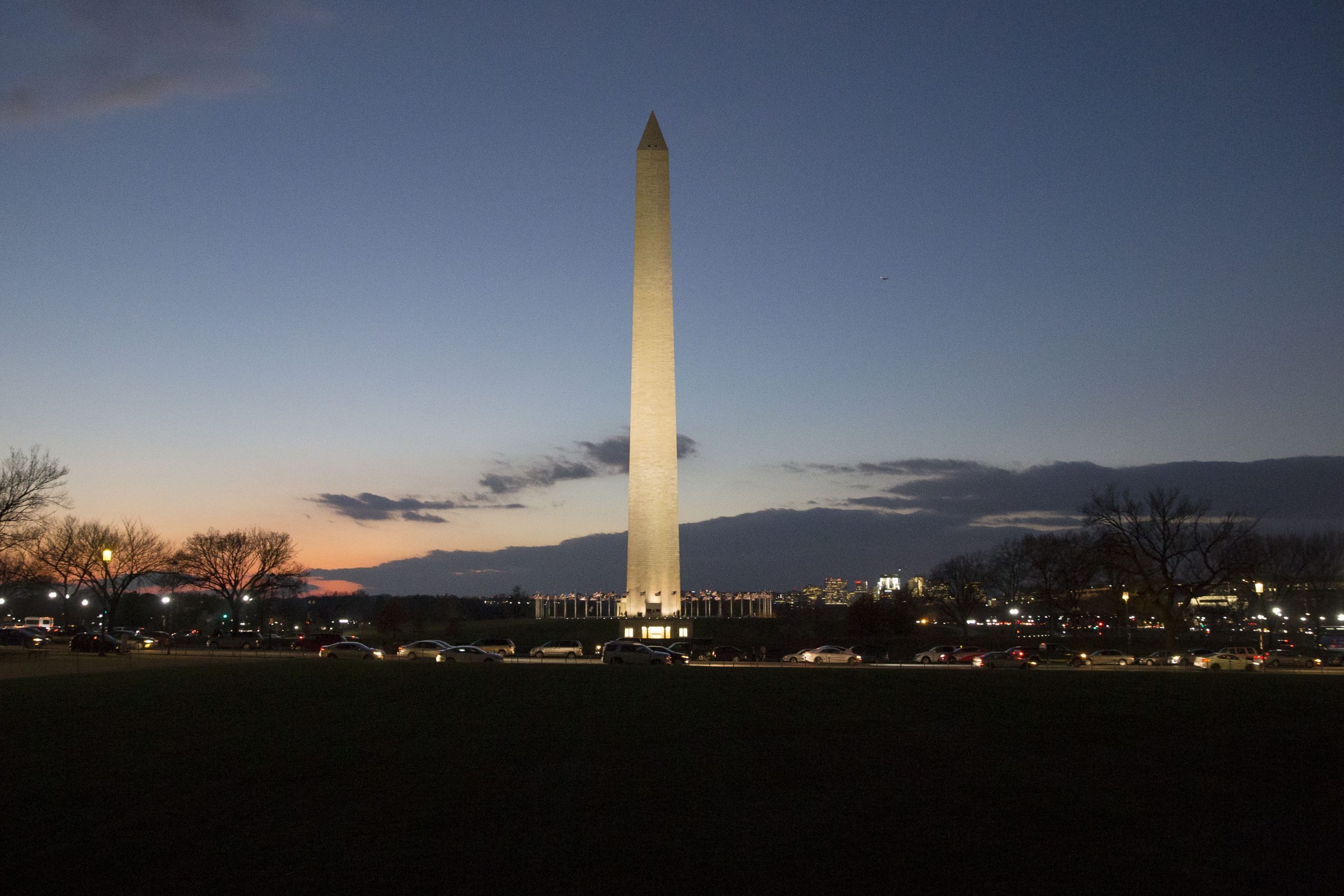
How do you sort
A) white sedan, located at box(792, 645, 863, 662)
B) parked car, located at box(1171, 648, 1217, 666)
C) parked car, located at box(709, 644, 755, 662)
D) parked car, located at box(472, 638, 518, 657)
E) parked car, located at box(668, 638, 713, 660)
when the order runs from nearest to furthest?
white sedan, located at box(792, 645, 863, 662)
parked car, located at box(709, 644, 755, 662)
parked car, located at box(1171, 648, 1217, 666)
parked car, located at box(668, 638, 713, 660)
parked car, located at box(472, 638, 518, 657)

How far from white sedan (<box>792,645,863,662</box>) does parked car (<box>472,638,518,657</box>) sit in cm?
1458

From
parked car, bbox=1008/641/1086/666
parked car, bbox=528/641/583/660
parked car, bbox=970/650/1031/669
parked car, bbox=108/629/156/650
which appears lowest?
parked car, bbox=1008/641/1086/666

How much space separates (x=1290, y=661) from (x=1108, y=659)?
25.5 feet

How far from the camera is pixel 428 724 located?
19.0 meters

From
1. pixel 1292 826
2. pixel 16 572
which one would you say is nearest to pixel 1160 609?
pixel 1292 826

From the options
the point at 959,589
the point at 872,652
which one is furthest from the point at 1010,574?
the point at 872,652

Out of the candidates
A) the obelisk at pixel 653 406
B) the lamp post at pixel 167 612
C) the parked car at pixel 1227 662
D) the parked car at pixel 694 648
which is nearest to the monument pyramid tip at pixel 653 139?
the obelisk at pixel 653 406

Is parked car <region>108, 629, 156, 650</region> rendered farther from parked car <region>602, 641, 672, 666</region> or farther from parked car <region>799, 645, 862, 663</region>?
parked car <region>799, 645, 862, 663</region>

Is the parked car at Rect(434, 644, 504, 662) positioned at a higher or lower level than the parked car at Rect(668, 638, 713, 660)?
higher

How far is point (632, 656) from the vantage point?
40.4 metres

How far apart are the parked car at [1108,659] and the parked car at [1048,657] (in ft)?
1.29

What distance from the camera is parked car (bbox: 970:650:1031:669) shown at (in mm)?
42750

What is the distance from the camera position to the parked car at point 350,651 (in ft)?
144

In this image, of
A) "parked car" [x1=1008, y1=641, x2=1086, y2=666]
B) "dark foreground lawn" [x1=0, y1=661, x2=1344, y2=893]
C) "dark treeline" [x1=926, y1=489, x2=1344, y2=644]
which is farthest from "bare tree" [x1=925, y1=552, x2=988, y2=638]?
"dark foreground lawn" [x1=0, y1=661, x2=1344, y2=893]
